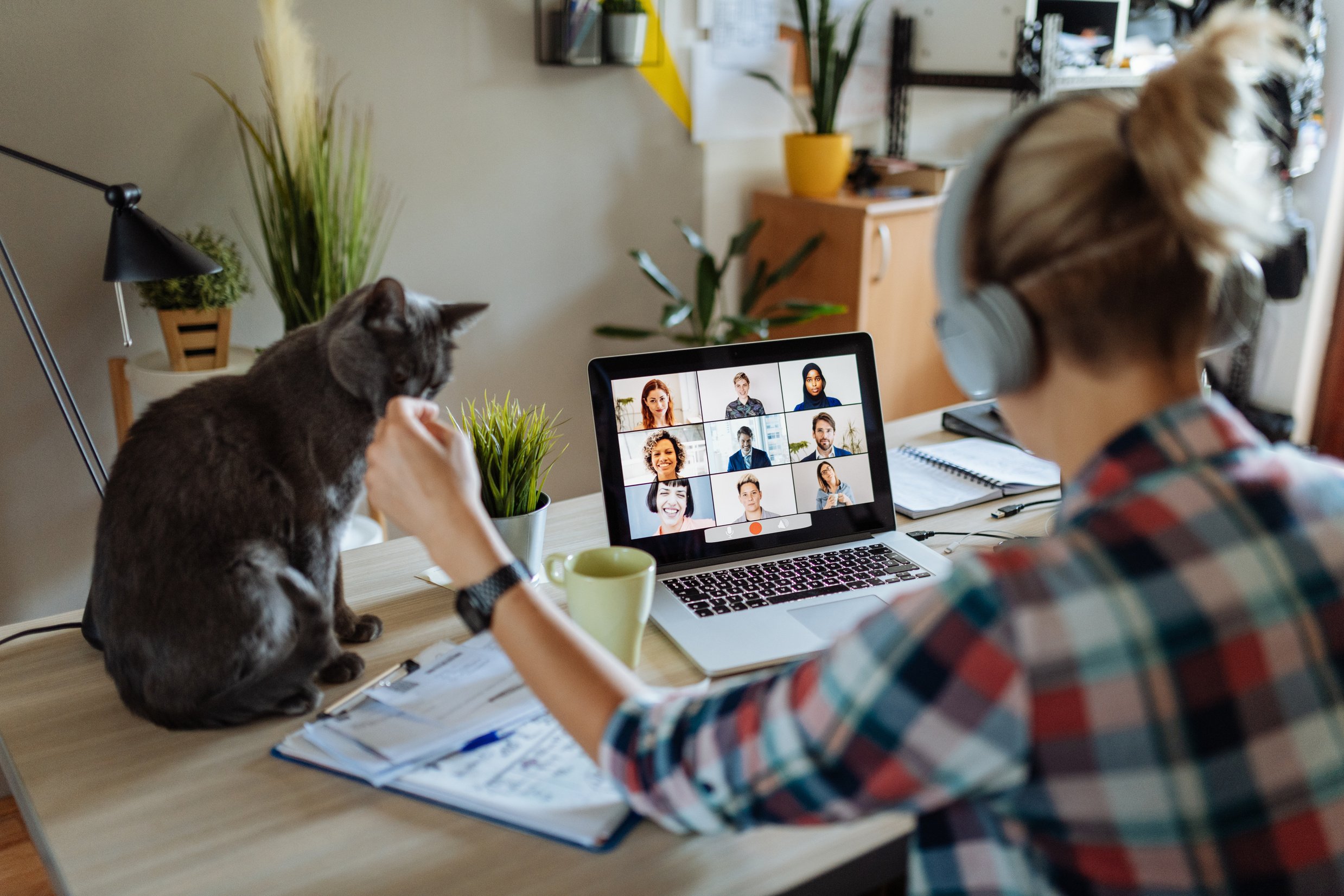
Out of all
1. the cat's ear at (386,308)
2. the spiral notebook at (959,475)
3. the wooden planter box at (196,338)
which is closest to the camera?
the cat's ear at (386,308)

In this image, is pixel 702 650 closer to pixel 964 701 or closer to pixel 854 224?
pixel 964 701

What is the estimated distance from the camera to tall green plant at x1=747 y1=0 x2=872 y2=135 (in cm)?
294

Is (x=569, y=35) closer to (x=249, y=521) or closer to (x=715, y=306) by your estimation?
(x=715, y=306)

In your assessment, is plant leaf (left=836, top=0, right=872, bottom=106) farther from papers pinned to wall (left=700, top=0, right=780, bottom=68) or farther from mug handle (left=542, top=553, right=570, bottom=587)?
mug handle (left=542, top=553, right=570, bottom=587)

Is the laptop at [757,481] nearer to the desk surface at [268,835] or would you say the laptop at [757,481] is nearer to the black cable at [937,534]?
the black cable at [937,534]

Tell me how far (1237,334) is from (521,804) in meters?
0.67

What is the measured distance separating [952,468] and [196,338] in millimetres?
1543

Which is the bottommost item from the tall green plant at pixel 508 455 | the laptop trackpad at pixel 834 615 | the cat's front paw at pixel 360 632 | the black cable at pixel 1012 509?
the black cable at pixel 1012 509

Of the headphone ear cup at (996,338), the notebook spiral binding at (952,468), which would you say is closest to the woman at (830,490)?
the notebook spiral binding at (952,468)

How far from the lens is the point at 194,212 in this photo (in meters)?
2.36

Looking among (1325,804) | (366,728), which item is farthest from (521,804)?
(1325,804)

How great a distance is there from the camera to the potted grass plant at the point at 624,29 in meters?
2.69

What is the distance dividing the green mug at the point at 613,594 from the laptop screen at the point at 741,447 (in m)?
0.18

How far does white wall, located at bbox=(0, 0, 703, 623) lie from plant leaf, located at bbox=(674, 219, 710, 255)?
0.09m
